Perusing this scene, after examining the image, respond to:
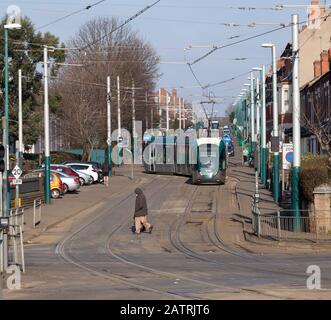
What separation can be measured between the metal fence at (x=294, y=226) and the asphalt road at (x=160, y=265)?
158 cm

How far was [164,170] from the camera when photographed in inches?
2589

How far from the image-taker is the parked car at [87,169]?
56.5 meters

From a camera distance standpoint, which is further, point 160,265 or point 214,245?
point 214,245

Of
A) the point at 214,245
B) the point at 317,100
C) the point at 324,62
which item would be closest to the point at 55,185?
the point at 214,245

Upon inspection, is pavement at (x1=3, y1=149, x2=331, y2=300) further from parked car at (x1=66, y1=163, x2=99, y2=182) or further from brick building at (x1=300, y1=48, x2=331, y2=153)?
brick building at (x1=300, y1=48, x2=331, y2=153)

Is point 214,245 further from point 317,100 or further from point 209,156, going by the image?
point 317,100

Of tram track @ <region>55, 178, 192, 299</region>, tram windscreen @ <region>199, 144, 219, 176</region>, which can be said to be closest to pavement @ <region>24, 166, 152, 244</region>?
tram track @ <region>55, 178, 192, 299</region>

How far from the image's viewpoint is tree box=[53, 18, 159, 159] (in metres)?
75.7

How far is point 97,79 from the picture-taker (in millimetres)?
79188

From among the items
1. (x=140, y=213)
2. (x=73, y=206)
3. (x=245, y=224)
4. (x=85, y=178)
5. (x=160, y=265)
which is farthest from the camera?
(x=85, y=178)

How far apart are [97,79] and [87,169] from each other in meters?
23.8

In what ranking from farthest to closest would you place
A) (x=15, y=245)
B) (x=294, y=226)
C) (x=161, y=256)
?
(x=294, y=226), (x=161, y=256), (x=15, y=245)

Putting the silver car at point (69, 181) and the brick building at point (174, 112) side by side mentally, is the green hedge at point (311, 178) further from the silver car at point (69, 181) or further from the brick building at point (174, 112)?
the brick building at point (174, 112)

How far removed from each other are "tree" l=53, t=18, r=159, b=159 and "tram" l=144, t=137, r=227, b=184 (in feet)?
32.2
